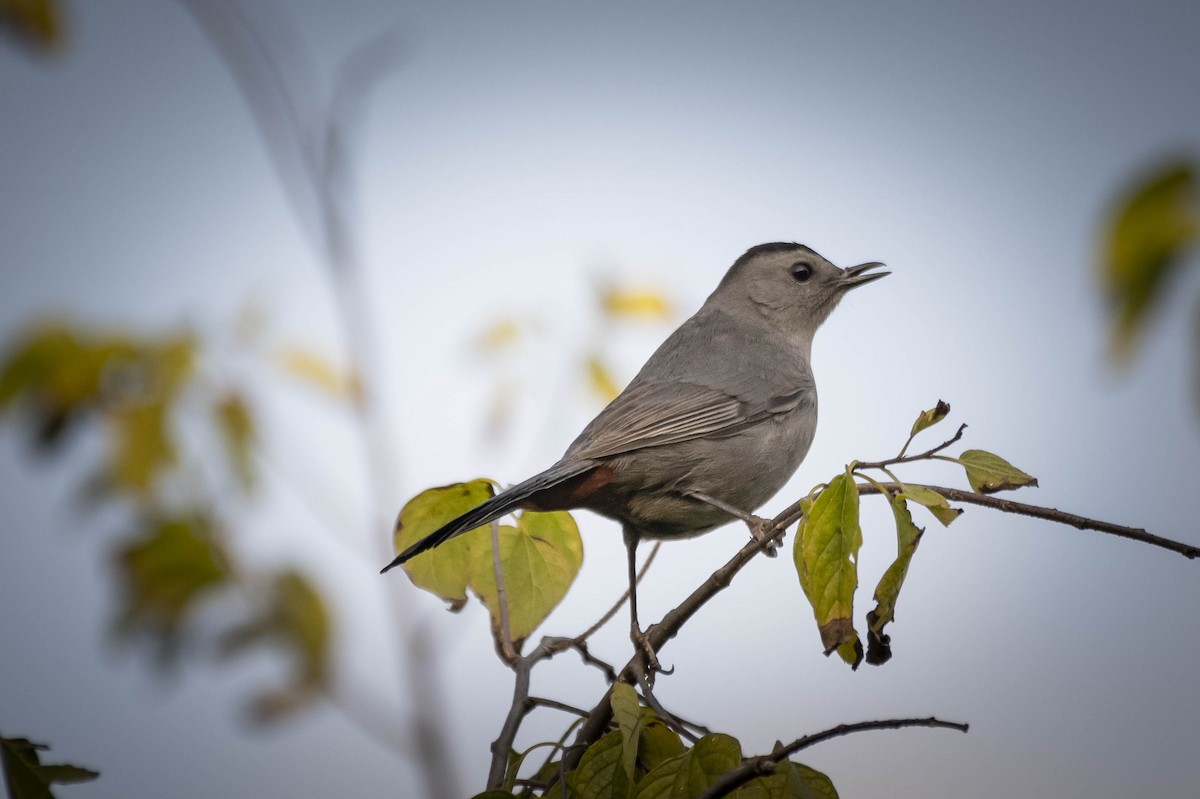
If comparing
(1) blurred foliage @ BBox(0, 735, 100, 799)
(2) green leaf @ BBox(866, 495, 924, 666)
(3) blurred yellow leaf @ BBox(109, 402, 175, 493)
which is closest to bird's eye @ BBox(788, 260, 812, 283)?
(3) blurred yellow leaf @ BBox(109, 402, 175, 493)

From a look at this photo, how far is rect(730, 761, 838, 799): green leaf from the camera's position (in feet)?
6.18

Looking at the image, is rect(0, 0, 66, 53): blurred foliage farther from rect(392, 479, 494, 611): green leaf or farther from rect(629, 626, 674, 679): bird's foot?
rect(629, 626, 674, 679): bird's foot

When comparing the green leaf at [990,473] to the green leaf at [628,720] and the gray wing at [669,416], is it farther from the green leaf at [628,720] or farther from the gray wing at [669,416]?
the gray wing at [669,416]

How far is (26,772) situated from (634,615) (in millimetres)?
2091

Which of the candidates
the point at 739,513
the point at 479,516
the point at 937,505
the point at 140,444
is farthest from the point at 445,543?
the point at 739,513

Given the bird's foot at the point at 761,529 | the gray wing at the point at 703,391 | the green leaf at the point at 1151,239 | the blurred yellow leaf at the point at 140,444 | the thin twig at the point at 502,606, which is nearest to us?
the green leaf at the point at 1151,239

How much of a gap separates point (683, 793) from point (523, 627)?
77 cm

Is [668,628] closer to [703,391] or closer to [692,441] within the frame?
[692,441]

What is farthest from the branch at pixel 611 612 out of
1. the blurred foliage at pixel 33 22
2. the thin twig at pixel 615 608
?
the blurred foliage at pixel 33 22

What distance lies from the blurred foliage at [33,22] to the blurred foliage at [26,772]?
1.58 m

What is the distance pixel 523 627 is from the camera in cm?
261

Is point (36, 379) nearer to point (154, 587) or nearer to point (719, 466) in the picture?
point (154, 587)

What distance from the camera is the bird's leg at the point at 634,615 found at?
2582 mm

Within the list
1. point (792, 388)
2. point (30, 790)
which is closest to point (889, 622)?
point (30, 790)
